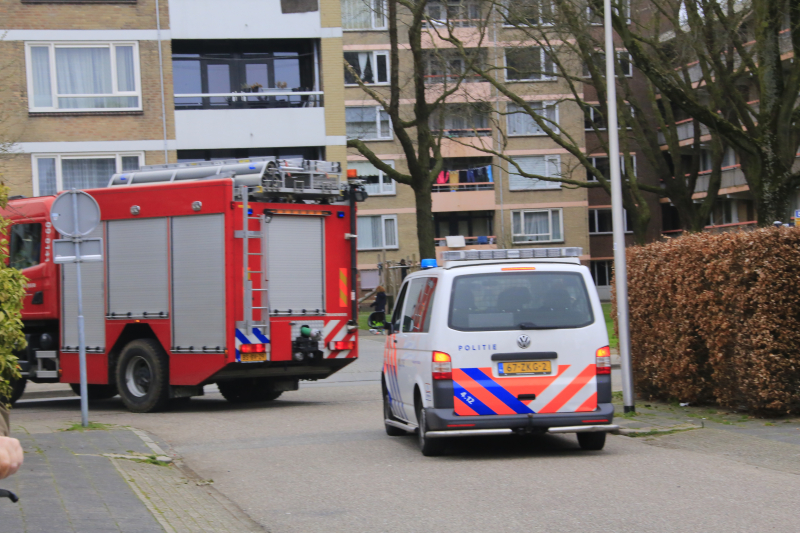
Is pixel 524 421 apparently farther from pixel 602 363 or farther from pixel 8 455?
pixel 8 455

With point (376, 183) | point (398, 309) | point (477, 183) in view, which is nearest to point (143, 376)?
point (398, 309)

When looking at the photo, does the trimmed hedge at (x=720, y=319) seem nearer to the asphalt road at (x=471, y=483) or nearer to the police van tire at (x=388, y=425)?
the asphalt road at (x=471, y=483)

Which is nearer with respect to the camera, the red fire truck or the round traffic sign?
the round traffic sign

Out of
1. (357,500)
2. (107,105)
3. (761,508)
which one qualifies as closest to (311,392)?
→ (357,500)

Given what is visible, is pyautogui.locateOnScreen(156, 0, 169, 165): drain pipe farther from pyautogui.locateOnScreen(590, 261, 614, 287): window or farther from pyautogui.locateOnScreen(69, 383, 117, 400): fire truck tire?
pyautogui.locateOnScreen(590, 261, 614, 287): window

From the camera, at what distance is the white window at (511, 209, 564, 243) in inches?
2192

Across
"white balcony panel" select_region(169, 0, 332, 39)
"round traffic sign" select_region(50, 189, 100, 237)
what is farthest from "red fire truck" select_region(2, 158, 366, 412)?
"white balcony panel" select_region(169, 0, 332, 39)

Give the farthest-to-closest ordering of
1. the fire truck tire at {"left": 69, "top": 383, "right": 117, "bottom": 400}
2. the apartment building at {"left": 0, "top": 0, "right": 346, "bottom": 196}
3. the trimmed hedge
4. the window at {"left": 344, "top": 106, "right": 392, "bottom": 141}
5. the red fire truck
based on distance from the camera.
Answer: the window at {"left": 344, "top": 106, "right": 392, "bottom": 141} < the apartment building at {"left": 0, "top": 0, "right": 346, "bottom": 196} < the fire truck tire at {"left": 69, "top": 383, "right": 117, "bottom": 400} < the red fire truck < the trimmed hedge

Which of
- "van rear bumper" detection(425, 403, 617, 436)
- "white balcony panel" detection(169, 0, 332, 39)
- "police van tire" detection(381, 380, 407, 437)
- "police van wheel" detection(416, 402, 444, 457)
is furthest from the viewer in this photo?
"white balcony panel" detection(169, 0, 332, 39)

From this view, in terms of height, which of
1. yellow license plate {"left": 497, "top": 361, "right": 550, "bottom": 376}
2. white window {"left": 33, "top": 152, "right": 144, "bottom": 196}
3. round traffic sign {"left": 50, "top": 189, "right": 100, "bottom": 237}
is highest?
white window {"left": 33, "top": 152, "right": 144, "bottom": 196}

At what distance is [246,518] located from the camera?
7.23 m

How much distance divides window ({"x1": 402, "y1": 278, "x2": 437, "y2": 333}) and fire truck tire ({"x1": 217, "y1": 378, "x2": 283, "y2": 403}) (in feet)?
18.5

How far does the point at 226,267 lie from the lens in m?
13.9

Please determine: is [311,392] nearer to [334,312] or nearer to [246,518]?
[334,312]
